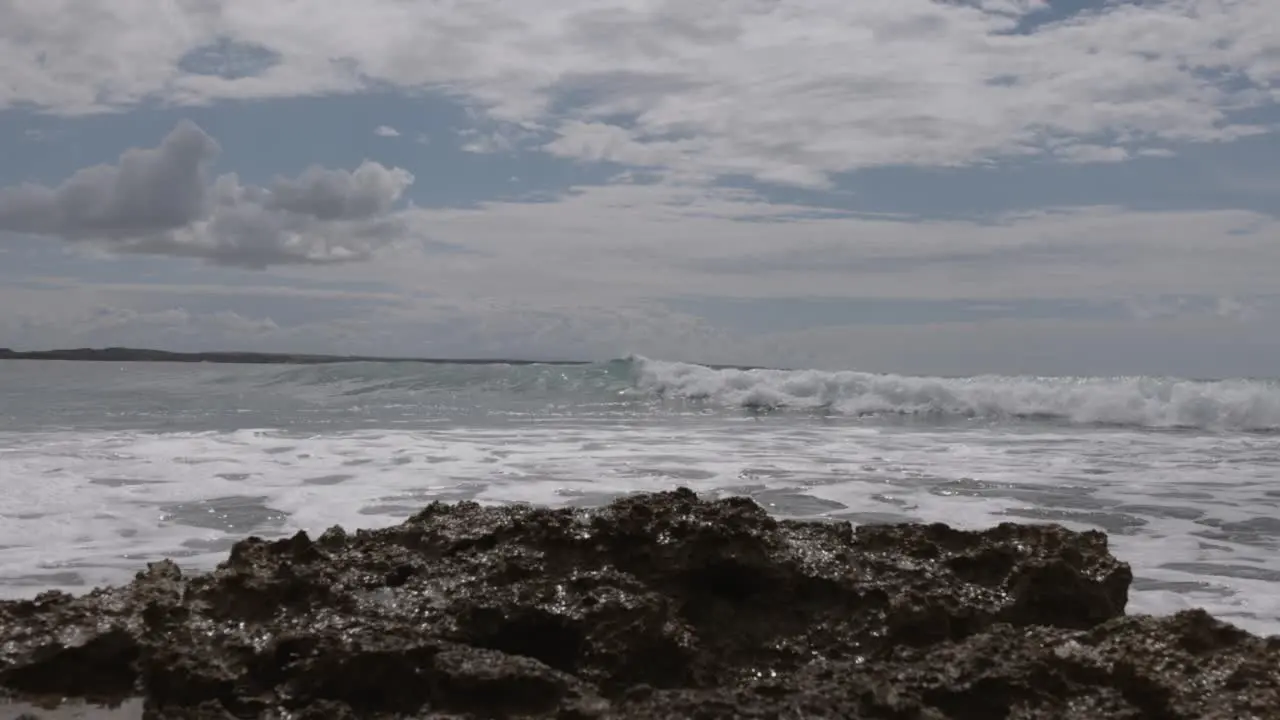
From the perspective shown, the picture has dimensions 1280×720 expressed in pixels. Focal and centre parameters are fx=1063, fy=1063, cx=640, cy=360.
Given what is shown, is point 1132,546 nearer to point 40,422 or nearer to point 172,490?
point 172,490

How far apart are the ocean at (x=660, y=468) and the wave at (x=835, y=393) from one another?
92 mm

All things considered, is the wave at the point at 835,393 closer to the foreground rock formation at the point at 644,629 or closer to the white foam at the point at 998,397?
the white foam at the point at 998,397

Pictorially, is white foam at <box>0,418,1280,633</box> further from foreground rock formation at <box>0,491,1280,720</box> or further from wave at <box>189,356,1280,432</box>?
wave at <box>189,356,1280,432</box>

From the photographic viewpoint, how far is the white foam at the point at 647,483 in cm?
518

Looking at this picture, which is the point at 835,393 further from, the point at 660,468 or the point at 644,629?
the point at 644,629

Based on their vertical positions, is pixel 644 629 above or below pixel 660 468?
above

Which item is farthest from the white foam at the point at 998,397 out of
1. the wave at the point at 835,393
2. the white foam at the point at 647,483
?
the white foam at the point at 647,483

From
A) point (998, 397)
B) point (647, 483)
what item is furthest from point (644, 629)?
point (998, 397)

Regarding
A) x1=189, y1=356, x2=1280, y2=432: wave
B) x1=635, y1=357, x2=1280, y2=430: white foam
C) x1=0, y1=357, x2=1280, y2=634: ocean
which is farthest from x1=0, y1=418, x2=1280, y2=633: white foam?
x1=189, y1=356, x2=1280, y2=432: wave

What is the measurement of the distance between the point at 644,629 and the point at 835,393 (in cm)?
1930

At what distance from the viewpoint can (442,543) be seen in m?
3.24

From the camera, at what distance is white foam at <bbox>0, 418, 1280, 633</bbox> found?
5176 millimetres

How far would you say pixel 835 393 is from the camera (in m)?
21.6

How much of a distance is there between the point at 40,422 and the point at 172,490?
24.2 feet
